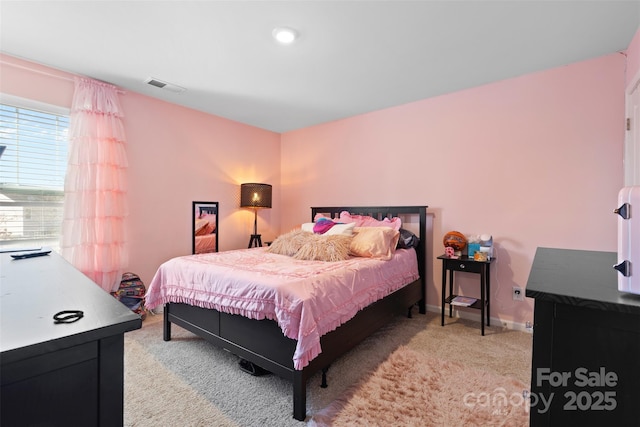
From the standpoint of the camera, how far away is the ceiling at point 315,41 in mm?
1862

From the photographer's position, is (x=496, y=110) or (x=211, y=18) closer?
(x=211, y=18)

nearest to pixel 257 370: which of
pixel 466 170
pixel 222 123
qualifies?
pixel 466 170

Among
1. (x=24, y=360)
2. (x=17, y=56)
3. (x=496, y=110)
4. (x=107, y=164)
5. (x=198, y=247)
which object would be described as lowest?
(x=198, y=247)

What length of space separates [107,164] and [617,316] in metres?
3.67

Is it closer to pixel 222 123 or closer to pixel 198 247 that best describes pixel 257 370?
pixel 198 247

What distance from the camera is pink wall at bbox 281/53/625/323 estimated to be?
2.46 meters

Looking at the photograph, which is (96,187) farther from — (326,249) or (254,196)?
(326,249)

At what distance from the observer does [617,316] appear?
71 cm

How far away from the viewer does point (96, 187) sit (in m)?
2.84

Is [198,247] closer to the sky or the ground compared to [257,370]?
closer to the sky

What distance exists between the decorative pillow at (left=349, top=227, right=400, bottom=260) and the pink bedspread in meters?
0.12

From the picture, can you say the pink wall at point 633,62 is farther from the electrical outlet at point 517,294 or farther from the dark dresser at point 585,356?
the dark dresser at point 585,356

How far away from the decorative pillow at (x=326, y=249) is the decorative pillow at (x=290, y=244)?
91 mm

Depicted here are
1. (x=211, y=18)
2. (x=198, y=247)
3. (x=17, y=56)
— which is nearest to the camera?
(x=211, y=18)
